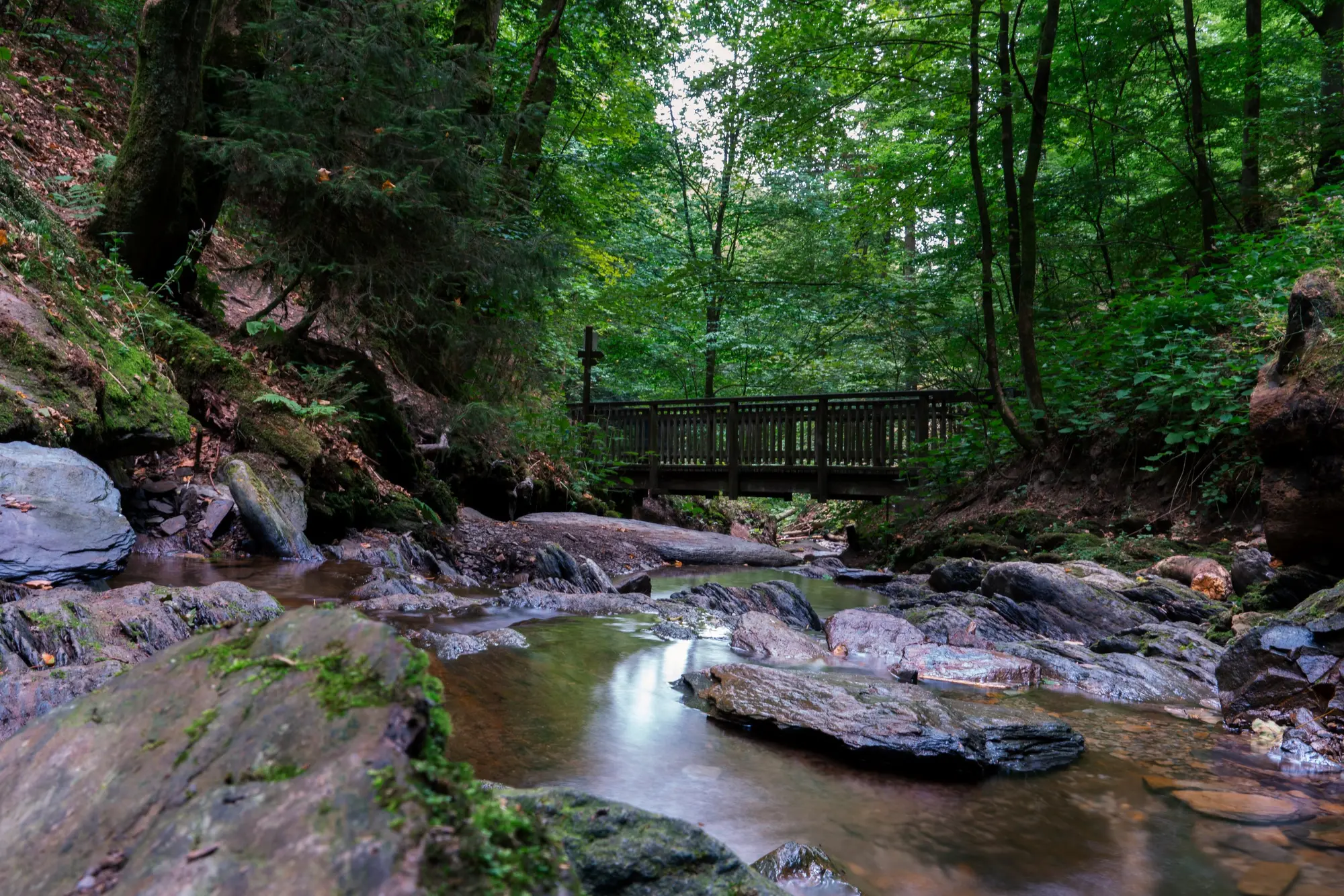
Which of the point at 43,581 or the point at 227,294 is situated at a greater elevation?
the point at 227,294

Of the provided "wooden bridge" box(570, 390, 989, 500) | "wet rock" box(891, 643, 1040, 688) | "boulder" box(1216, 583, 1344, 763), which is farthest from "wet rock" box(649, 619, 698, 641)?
"wooden bridge" box(570, 390, 989, 500)

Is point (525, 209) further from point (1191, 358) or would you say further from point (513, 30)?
point (513, 30)

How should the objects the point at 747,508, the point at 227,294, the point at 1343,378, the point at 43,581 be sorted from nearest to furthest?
the point at 43,581 → the point at 1343,378 → the point at 227,294 → the point at 747,508

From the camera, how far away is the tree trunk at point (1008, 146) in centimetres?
859

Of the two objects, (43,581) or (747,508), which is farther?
(747,508)

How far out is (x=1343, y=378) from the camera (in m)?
4.76

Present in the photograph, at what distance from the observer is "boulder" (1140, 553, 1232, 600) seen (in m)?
6.25

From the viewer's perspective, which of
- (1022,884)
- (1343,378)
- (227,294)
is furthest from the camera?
(227,294)

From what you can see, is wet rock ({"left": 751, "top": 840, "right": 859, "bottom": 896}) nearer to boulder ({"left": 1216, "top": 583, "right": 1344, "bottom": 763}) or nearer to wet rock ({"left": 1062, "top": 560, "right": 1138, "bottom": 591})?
boulder ({"left": 1216, "top": 583, "right": 1344, "bottom": 763})

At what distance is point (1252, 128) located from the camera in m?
9.69

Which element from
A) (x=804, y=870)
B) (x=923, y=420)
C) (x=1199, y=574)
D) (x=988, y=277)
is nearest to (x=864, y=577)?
(x=923, y=420)

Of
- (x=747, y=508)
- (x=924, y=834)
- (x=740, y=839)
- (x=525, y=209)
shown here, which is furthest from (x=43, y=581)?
(x=747, y=508)

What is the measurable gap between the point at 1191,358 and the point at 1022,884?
Result: 7.48m

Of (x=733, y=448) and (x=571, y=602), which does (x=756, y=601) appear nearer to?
(x=571, y=602)
